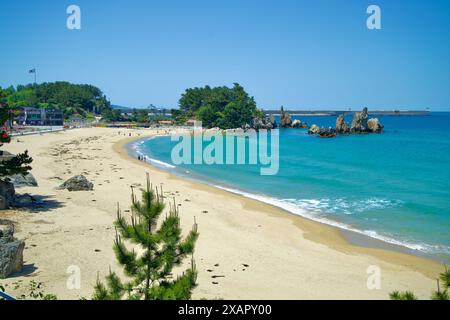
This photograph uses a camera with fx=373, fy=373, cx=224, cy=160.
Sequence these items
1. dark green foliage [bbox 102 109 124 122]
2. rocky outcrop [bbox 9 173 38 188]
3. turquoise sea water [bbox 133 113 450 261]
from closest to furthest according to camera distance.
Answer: turquoise sea water [bbox 133 113 450 261] < rocky outcrop [bbox 9 173 38 188] < dark green foliage [bbox 102 109 124 122]

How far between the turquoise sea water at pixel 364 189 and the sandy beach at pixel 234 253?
268cm

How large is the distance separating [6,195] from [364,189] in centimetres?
2722

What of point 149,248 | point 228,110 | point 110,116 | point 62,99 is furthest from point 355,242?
point 62,99

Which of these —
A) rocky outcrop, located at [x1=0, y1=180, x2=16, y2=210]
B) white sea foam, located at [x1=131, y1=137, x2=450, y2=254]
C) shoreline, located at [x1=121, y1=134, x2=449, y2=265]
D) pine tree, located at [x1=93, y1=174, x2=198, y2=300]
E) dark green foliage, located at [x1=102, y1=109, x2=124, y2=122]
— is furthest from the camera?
dark green foliage, located at [x1=102, y1=109, x2=124, y2=122]

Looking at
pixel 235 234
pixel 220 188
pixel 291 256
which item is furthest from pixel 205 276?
pixel 220 188

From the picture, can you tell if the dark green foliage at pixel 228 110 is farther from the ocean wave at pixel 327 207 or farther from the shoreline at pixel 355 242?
the shoreline at pixel 355 242

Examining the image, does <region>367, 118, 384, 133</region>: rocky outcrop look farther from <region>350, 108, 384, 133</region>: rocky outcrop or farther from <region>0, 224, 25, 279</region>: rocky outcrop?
<region>0, 224, 25, 279</region>: rocky outcrop

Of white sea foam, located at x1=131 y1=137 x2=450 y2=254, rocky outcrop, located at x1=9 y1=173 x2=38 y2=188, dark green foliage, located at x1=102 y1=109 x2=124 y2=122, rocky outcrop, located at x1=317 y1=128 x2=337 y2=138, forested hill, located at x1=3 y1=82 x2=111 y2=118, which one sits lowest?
white sea foam, located at x1=131 y1=137 x2=450 y2=254

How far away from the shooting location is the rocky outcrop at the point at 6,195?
19.8m

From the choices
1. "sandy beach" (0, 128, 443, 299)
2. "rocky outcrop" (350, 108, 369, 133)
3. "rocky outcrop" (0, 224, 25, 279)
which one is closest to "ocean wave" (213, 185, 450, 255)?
"sandy beach" (0, 128, 443, 299)

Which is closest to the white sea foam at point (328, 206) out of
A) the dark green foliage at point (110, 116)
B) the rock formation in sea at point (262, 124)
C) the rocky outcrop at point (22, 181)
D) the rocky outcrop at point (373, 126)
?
the rocky outcrop at point (22, 181)

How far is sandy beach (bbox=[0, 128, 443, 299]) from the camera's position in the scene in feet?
41.7

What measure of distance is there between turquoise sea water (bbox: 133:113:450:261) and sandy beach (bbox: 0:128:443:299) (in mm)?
2678
